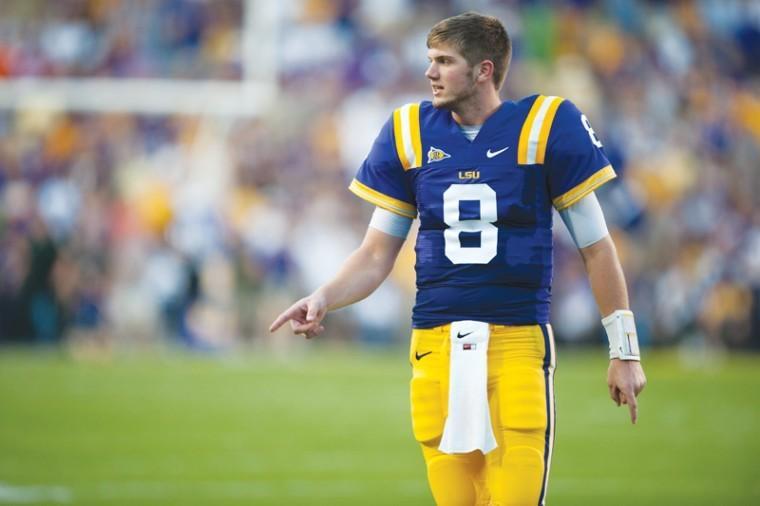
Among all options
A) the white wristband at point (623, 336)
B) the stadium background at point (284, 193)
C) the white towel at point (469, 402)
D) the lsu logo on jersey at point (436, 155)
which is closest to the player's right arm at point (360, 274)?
the lsu logo on jersey at point (436, 155)

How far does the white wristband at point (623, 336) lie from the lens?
4.45 meters

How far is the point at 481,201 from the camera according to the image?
4480 mm

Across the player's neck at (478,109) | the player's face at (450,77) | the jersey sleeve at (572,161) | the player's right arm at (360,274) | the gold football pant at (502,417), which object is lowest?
the gold football pant at (502,417)

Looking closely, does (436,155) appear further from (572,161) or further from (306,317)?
(306,317)

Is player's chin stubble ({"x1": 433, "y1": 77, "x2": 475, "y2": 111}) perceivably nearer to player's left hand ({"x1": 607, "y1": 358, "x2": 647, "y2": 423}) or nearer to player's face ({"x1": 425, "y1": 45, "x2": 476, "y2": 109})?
player's face ({"x1": 425, "y1": 45, "x2": 476, "y2": 109})

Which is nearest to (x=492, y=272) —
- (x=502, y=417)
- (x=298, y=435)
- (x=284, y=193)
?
(x=502, y=417)

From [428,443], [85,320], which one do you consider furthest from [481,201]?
[85,320]

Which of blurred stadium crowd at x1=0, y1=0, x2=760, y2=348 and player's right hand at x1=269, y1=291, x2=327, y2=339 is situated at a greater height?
blurred stadium crowd at x1=0, y1=0, x2=760, y2=348

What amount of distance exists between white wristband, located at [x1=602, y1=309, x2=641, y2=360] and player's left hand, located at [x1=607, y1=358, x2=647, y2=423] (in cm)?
2

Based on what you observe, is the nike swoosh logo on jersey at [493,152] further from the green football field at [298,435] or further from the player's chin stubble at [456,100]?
the green football field at [298,435]

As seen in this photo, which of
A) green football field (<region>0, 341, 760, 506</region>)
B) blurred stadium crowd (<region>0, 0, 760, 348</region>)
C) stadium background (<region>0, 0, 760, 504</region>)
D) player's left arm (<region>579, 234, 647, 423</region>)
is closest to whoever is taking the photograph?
player's left arm (<region>579, 234, 647, 423</region>)

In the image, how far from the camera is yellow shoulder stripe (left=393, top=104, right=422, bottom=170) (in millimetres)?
4637

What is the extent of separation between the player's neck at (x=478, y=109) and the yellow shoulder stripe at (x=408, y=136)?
163 mm

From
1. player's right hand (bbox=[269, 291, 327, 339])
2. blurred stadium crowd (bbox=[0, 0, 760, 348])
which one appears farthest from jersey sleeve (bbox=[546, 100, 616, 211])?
blurred stadium crowd (bbox=[0, 0, 760, 348])
